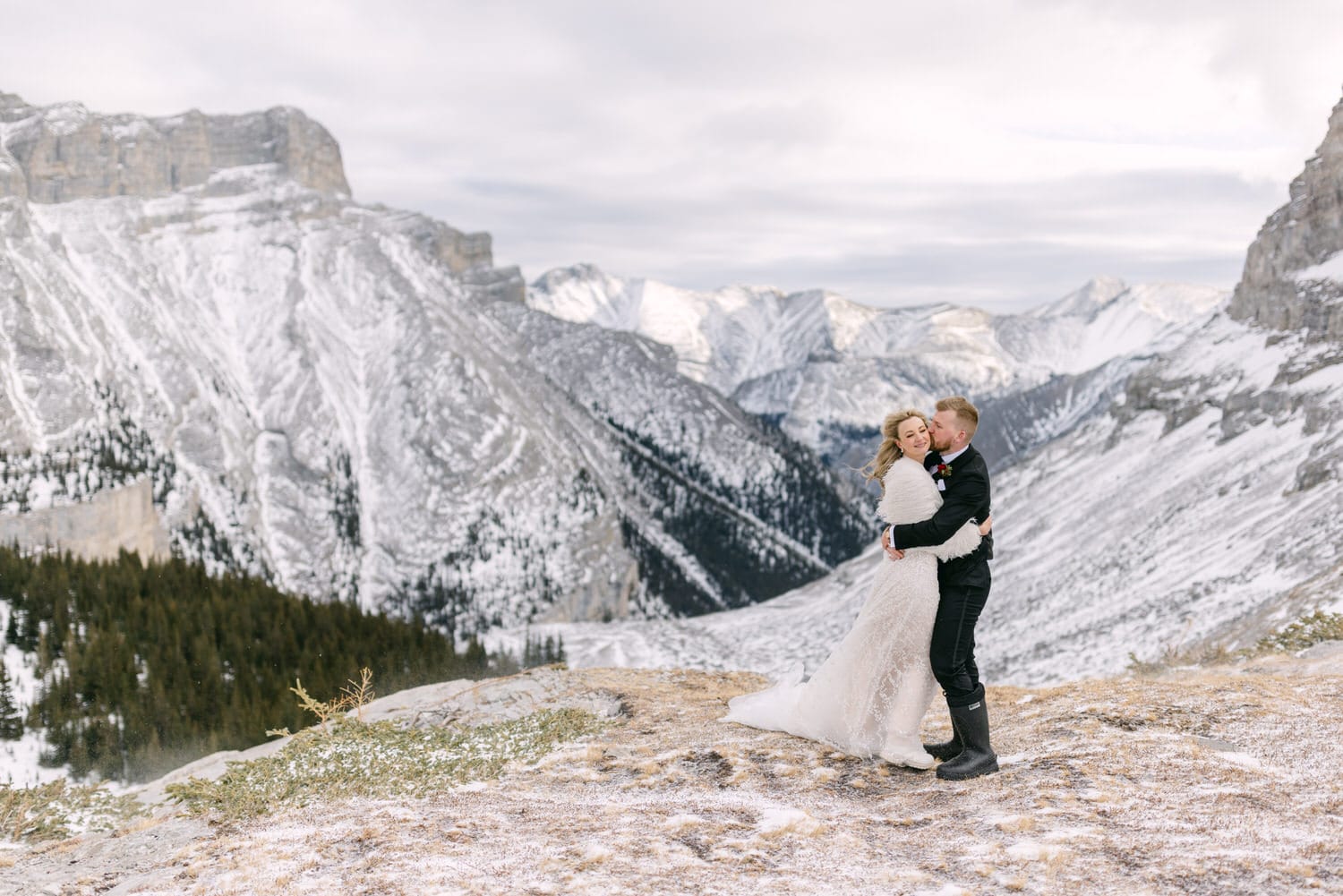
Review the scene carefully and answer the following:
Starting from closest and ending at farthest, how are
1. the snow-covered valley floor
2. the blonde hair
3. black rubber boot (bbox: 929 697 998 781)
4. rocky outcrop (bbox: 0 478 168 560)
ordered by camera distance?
the snow-covered valley floor → black rubber boot (bbox: 929 697 998 781) → the blonde hair → rocky outcrop (bbox: 0 478 168 560)

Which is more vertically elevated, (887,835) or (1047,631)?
(887,835)

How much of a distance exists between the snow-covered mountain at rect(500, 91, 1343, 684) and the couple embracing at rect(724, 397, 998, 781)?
1327 centimetres

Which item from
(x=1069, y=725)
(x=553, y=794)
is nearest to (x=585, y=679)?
(x=553, y=794)

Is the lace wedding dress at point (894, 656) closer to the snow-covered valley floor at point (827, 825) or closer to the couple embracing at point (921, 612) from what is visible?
the couple embracing at point (921, 612)

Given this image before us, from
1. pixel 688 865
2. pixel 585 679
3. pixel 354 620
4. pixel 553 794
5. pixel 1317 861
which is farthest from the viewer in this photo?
pixel 354 620

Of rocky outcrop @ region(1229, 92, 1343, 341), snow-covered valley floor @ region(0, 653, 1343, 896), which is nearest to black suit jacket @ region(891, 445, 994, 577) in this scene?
snow-covered valley floor @ region(0, 653, 1343, 896)

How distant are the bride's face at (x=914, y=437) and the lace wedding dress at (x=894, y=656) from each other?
4.8 inches

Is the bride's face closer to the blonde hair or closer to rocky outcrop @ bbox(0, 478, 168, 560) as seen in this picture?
the blonde hair

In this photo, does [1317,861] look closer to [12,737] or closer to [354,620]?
[12,737]

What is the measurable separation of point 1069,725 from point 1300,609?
25.1 meters

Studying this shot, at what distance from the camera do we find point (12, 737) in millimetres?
48656

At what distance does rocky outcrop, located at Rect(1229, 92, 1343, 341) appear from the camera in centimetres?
11288

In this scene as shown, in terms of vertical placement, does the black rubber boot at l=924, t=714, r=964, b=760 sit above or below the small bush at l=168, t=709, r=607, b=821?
below

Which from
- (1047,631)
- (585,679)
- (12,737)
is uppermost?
(585,679)
